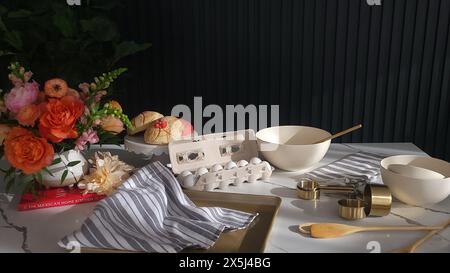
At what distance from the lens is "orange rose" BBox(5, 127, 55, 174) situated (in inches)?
42.5

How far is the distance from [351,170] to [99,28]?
155cm

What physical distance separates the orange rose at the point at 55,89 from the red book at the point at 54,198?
0.85 feet

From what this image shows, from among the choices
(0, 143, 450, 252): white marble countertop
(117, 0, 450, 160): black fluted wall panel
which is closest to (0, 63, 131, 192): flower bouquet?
(0, 143, 450, 252): white marble countertop

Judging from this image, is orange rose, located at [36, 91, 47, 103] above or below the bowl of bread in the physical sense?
above

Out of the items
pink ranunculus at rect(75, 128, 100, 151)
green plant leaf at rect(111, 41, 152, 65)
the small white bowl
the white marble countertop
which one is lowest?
the white marble countertop

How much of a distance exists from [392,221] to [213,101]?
1967 mm

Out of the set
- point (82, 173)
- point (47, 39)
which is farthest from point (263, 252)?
point (47, 39)

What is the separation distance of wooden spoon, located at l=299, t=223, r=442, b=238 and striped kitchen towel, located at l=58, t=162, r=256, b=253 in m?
0.14

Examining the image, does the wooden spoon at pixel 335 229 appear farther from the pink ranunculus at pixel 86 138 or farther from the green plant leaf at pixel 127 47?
the green plant leaf at pixel 127 47

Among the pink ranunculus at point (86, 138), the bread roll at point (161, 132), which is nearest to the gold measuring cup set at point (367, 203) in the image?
the bread roll at point (161, 132)

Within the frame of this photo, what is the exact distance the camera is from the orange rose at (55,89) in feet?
3.70

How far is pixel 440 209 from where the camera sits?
1.15 meters

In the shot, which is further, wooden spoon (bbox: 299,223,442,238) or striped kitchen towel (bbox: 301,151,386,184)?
striped kitchen towel (bbox: 301,151,386,184)

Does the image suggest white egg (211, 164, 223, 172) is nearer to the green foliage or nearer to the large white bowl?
the large white bowl
